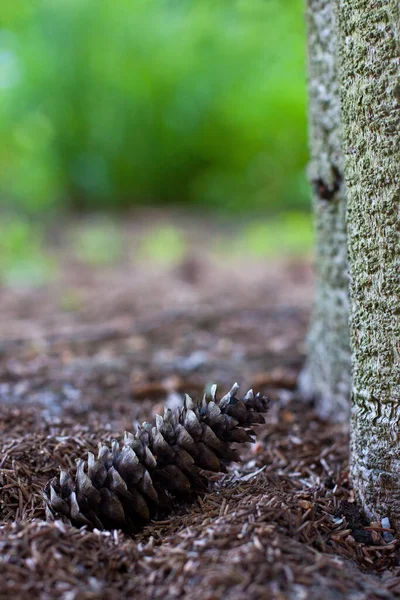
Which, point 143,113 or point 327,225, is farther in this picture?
point 143,113

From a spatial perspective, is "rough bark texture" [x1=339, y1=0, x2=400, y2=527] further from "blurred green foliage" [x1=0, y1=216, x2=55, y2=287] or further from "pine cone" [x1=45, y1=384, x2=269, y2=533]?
"blurred green foliage" [x1=0, y1=216, x2=55, y2=287]

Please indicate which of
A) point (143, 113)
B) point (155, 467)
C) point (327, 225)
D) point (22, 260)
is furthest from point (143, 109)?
point (155, 467)

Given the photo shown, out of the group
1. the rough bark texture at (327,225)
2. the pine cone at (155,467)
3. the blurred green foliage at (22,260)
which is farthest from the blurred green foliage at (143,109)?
the pine cone at (155,467)

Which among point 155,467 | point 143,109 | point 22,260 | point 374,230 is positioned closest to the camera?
point 374,230

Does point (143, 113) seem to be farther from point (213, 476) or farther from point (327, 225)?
point (213, 476)

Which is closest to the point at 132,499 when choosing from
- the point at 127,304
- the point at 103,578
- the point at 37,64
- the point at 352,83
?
the point at 103,578

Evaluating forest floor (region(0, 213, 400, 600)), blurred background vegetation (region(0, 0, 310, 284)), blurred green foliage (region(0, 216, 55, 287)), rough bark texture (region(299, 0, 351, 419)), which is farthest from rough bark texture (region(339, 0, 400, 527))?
blurred background vegetation (region(0, 0, 310, 284))

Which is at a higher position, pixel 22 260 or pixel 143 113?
pixel 143 113
